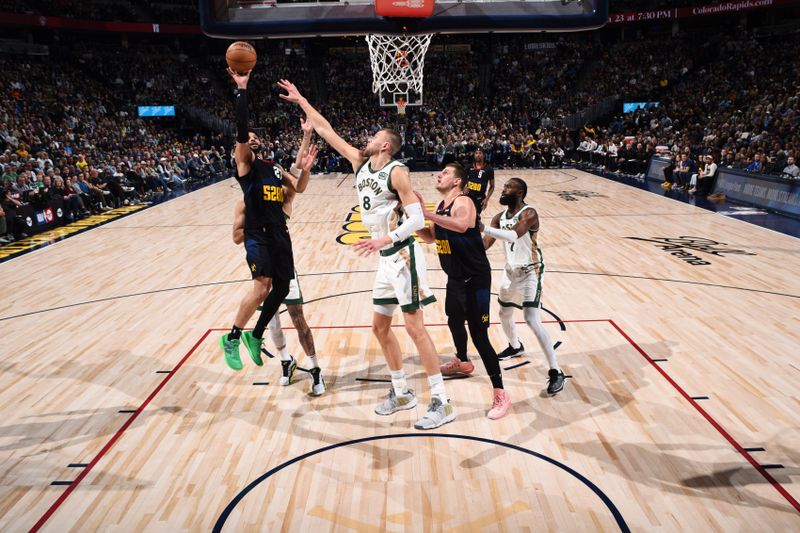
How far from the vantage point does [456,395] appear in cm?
493

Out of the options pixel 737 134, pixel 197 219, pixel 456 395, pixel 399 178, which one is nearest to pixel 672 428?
pixel 456 395

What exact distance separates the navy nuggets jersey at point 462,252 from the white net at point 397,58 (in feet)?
25.4

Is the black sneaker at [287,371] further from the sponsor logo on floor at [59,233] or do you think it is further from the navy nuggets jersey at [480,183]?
the sponsor logo on floor at [59,233]

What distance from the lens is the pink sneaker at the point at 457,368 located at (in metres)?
5.32

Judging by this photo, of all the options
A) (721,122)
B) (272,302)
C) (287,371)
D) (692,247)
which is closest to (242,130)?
(272,302)

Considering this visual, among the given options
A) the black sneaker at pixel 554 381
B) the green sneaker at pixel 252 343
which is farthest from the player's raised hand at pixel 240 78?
the black sneaker at pixel 554 381

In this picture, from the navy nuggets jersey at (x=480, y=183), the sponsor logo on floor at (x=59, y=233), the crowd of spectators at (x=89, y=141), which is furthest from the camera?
the crowd of spectators at (x=89, y=141)

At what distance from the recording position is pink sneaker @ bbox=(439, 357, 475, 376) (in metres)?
5.32

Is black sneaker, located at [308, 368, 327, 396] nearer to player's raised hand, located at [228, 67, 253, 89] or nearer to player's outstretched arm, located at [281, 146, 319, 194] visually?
player's outstretched arm, located at [281, 146, 319, 194]

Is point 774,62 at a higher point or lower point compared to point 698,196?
higher

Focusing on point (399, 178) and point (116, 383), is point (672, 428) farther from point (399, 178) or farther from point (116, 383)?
point (116, 383)

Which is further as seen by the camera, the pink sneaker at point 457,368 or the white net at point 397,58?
the white net at point 397,58

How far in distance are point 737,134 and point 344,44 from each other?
21.1m

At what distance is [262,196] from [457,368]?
2.24 metres
